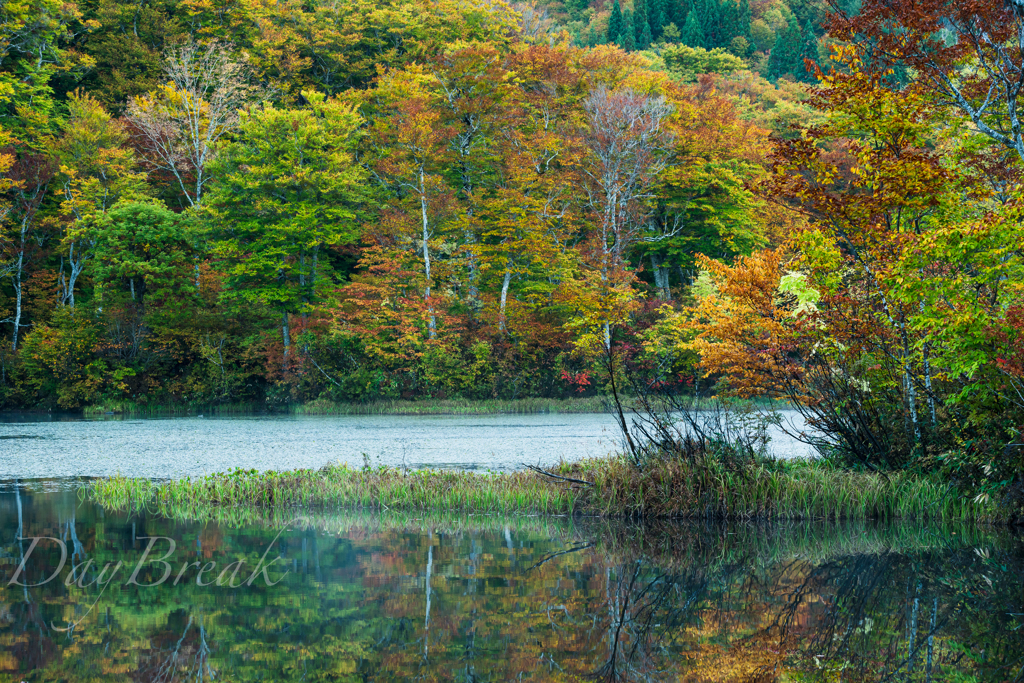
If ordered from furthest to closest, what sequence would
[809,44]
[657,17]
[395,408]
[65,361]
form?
[657,17] < [809,44] < [65,361] < [395,408]

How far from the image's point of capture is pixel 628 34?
230 feet

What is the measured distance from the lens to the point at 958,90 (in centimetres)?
1288

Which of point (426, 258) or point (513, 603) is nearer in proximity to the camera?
point (513, 603)

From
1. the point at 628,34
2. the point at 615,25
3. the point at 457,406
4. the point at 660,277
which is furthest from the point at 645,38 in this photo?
the point at 457,406

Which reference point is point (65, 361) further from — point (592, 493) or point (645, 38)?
point (645, 38)

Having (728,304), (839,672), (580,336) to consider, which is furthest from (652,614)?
(580,336)

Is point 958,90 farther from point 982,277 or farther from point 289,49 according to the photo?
point 289,49

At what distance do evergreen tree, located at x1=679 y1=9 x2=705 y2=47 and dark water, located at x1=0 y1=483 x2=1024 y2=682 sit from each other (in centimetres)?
6829

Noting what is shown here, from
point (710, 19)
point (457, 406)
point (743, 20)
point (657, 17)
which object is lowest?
point (457, 406)

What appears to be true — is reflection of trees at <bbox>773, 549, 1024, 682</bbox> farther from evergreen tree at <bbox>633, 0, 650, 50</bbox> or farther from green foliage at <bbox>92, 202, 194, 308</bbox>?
evergreen tree at <bbox>633, 0, 650, 50</bbox>

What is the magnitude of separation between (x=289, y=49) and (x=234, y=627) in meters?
44.5

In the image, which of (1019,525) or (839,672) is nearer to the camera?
(839,672)

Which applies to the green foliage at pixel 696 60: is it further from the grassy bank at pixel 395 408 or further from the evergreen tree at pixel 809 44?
the grassy bank at pixel 395 408

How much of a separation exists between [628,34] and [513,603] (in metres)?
68.9
